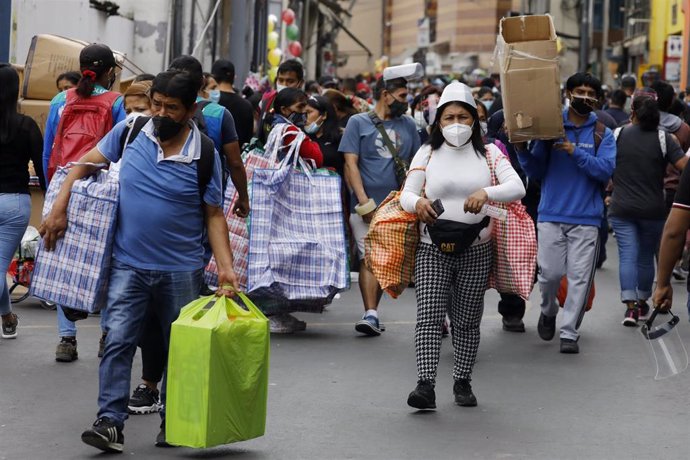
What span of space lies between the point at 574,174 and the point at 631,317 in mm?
1990

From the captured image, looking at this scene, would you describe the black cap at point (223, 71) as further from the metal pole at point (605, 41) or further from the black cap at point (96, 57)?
the metal pole at point (605, 41)

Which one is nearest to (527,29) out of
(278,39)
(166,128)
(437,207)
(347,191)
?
(437,207)

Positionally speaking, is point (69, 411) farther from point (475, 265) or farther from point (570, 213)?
point (570, 213)

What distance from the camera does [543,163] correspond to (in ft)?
31.3

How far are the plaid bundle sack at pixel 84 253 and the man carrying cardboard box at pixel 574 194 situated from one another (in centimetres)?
379

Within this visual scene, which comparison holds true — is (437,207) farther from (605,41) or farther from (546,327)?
(605,41)

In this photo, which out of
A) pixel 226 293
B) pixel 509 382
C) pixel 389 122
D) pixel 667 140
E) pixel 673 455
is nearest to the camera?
pixel 226 293

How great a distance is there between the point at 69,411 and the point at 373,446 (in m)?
1.70

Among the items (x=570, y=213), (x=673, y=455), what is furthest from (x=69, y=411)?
(x=570, y=213)

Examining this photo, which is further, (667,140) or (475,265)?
(667,140)

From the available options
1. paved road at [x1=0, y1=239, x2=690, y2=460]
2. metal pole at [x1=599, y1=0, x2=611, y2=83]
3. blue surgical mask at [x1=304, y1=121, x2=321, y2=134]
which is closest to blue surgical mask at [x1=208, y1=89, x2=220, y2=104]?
blue surgical mask at [x1=304, y1=121, x2=321, y2=134]

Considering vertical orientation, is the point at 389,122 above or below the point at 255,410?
above

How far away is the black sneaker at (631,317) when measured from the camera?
1099 cm

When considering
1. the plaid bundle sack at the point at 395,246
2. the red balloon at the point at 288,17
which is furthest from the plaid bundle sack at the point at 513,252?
the red balloon at the point at 288,17
